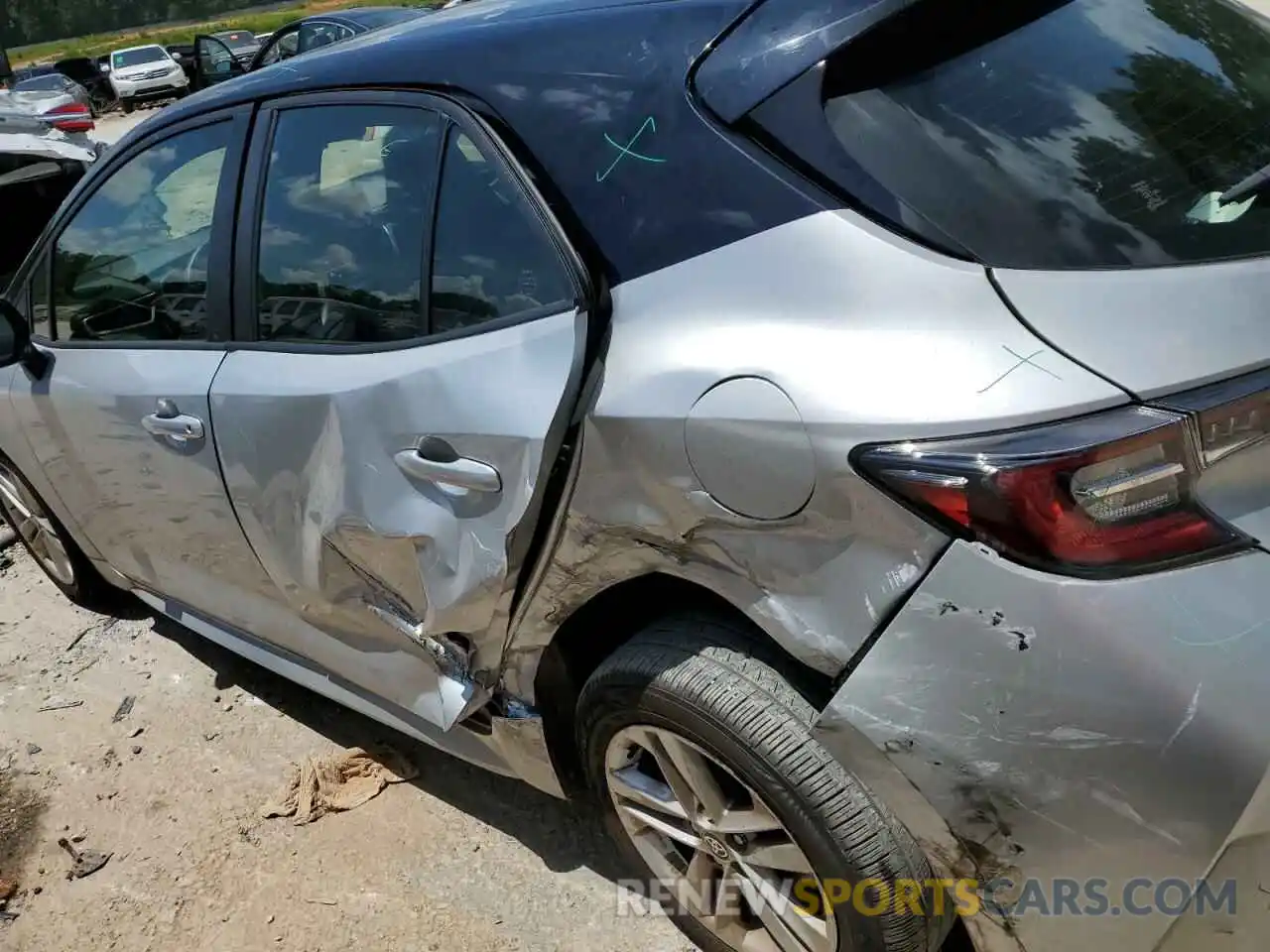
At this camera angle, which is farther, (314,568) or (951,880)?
(314,568)

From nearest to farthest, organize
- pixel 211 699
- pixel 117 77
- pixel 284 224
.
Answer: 1. pixel 284 224
2. pixel 211 699
3. pixel 117 77

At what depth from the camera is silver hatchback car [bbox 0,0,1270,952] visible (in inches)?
50.7

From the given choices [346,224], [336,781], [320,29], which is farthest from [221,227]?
[320,29]

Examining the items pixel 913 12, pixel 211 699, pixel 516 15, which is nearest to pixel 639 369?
pixel 913 12

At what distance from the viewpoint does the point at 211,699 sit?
3246 mm

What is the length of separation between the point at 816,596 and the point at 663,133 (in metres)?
0.77

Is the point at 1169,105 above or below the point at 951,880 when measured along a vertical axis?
above

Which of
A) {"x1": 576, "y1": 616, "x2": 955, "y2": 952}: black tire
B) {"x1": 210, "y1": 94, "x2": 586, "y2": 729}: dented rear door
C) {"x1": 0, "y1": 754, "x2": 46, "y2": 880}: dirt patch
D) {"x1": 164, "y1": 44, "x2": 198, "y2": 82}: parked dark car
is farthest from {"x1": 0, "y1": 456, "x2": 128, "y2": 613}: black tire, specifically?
{"x1": 164, "y1": 44, "x2": 198, "y2": 82}: parked dark car

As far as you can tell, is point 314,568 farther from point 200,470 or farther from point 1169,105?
point 1169,105

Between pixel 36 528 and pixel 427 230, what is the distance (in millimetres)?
2594

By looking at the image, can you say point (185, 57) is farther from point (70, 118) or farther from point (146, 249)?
point (146, 249)

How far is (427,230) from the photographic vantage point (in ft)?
6.64

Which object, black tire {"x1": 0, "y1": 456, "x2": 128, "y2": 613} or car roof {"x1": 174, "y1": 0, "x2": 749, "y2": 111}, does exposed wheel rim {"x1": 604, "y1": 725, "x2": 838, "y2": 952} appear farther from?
black tire {"x1": 0, "y1": 456, "x2": 128, "y2": 613}

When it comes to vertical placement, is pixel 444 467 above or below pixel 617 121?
below
